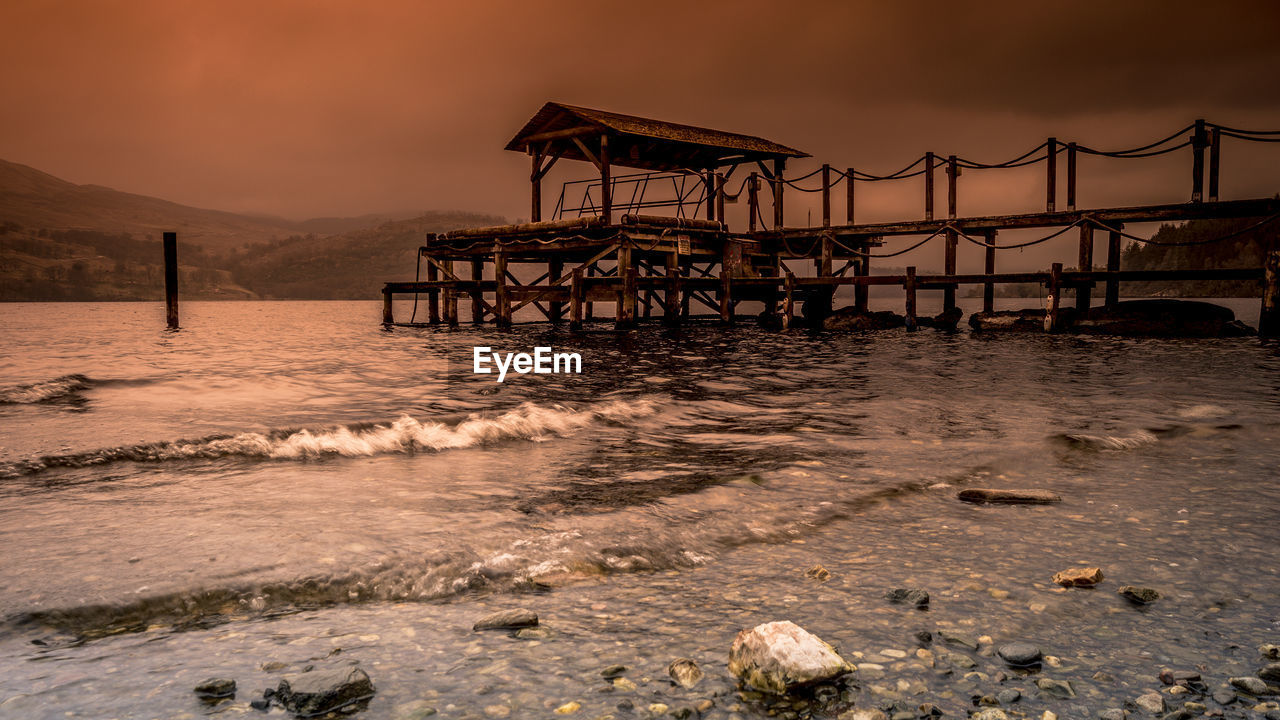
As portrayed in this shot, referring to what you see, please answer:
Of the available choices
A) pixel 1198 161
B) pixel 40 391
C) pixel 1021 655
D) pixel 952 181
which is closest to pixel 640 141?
pixel 952 181

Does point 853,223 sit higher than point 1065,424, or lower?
higher

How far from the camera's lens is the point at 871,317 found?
30875 mm

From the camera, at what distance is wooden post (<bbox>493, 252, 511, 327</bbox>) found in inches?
1111

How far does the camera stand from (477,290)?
97.7 feet

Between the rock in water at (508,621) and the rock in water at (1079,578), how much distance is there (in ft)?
7.93

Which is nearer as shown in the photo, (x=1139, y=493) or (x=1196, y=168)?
(x=1139, y=493)

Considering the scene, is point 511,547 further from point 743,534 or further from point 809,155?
point 809,155

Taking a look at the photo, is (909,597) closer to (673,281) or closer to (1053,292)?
(1053,292)

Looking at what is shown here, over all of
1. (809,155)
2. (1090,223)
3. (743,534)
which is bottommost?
(743,534)

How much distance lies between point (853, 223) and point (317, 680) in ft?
90.2

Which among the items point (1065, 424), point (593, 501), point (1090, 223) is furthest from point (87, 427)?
point (1090, 223)

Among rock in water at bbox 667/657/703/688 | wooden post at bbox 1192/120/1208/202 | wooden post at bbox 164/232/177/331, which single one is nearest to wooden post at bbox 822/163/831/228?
wooden post at bbox 1192/120/1208/202

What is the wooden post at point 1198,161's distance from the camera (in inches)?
779
